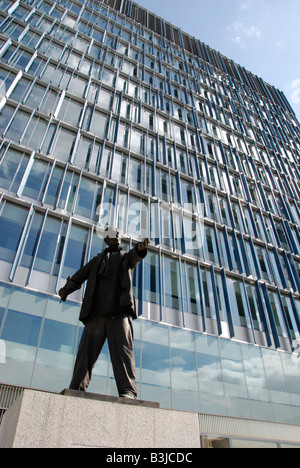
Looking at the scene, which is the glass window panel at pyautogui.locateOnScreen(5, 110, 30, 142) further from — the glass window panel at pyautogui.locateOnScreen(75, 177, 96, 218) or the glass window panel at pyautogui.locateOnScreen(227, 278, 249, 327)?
the glass window panel at pyautogui.locateOnScreen(227, 278, 249, 327)

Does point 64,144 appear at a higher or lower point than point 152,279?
higher

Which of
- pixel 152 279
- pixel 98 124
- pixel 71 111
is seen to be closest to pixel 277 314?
pixel 152 279

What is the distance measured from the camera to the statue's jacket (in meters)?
4.59

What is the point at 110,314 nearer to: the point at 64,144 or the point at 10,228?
the point at 10,228

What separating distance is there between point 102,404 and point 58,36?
28285 mm

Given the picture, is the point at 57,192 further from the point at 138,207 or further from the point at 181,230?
the point at 181,230

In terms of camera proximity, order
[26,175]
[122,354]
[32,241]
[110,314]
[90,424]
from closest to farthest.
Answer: [90,424]
[122,354]
[110,314]
[32,241]
[26,175]

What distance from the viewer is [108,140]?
71.3ft

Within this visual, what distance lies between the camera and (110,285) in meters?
4.80

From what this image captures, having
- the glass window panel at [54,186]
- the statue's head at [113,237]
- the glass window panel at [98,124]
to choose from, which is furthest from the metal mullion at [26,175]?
the statue's head at [113,237]

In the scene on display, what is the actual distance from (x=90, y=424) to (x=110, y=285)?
189cm

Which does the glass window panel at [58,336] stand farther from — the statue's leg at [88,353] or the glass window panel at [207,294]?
the statue's leg at [88,353]

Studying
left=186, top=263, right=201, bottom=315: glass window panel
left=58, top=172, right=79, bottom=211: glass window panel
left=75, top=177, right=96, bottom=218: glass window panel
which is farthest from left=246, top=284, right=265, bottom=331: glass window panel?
left=58, top=172, right=79, bottom=211: glass window panel

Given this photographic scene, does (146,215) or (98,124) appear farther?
(98,124)
